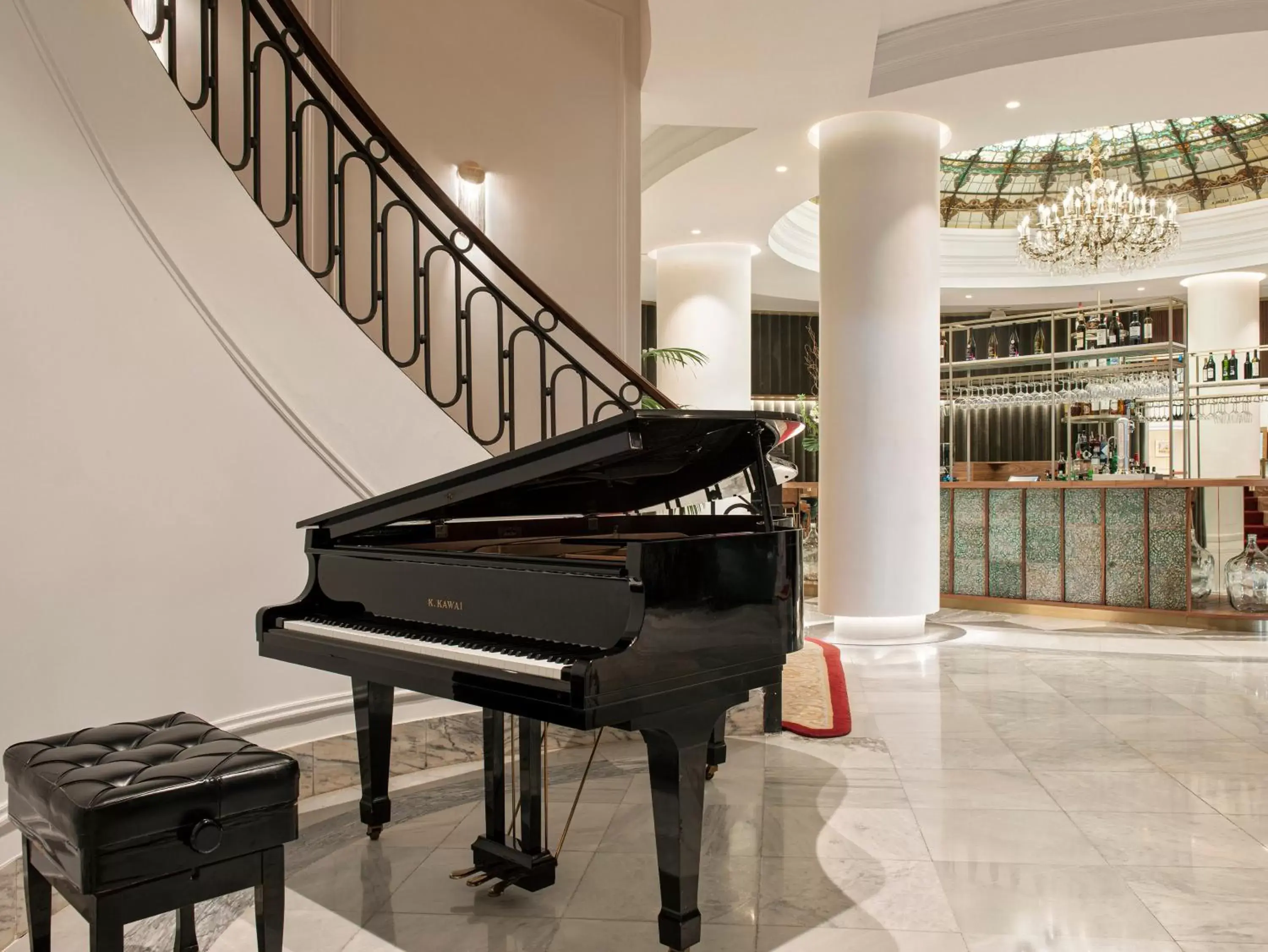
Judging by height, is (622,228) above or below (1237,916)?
above

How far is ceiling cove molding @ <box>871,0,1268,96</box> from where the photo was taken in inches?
229

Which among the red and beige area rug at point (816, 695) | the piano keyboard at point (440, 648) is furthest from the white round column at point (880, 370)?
the piano keyboard at point (440, 648)

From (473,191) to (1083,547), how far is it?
5.66 meters

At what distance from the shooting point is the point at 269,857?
2.08 m

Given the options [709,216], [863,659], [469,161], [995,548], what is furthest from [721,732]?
[709,216]

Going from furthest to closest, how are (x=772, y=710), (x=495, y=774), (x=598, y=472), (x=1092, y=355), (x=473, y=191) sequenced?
(x=1092, y=355)
(x=473, y=191)
(x=772, y=710)
(x=495, y=774)
(x=598, y=472)

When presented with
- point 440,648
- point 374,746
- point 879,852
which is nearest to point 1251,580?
point 879,852

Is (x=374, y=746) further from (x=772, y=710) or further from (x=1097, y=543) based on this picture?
(x=1097, y=543)

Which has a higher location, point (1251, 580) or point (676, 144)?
point (676, 144)

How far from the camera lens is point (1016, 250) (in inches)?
477

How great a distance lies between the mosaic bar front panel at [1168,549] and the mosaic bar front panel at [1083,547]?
37 cm

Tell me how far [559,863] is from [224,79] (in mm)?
3996

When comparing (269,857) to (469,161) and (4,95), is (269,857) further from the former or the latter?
(469,161)

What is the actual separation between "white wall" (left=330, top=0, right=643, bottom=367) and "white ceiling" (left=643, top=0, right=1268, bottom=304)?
42 cm
